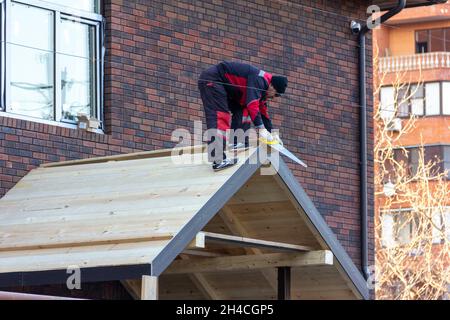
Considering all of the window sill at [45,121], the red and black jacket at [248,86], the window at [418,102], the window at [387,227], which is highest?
the window at [418,102]

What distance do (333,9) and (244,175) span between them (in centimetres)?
652

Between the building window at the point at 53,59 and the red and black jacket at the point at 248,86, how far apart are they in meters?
2.50

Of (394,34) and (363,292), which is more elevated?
(394,34)

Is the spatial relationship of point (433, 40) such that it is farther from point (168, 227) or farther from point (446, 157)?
point (168, 227)

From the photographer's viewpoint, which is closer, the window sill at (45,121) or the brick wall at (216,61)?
the window sill at (45,121)

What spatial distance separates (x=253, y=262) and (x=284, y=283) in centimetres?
41

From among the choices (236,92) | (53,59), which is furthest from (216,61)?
(236,92)

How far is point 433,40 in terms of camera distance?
50500mm

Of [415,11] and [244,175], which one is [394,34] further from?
[244,175]

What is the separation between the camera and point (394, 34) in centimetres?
5181

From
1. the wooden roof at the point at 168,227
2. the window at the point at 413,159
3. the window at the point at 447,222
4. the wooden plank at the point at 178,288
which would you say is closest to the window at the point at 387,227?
the window at the point at 447,222

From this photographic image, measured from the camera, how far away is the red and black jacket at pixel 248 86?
1370 cm

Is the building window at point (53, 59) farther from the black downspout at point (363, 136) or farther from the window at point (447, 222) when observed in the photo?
the window at point (447, 222)
